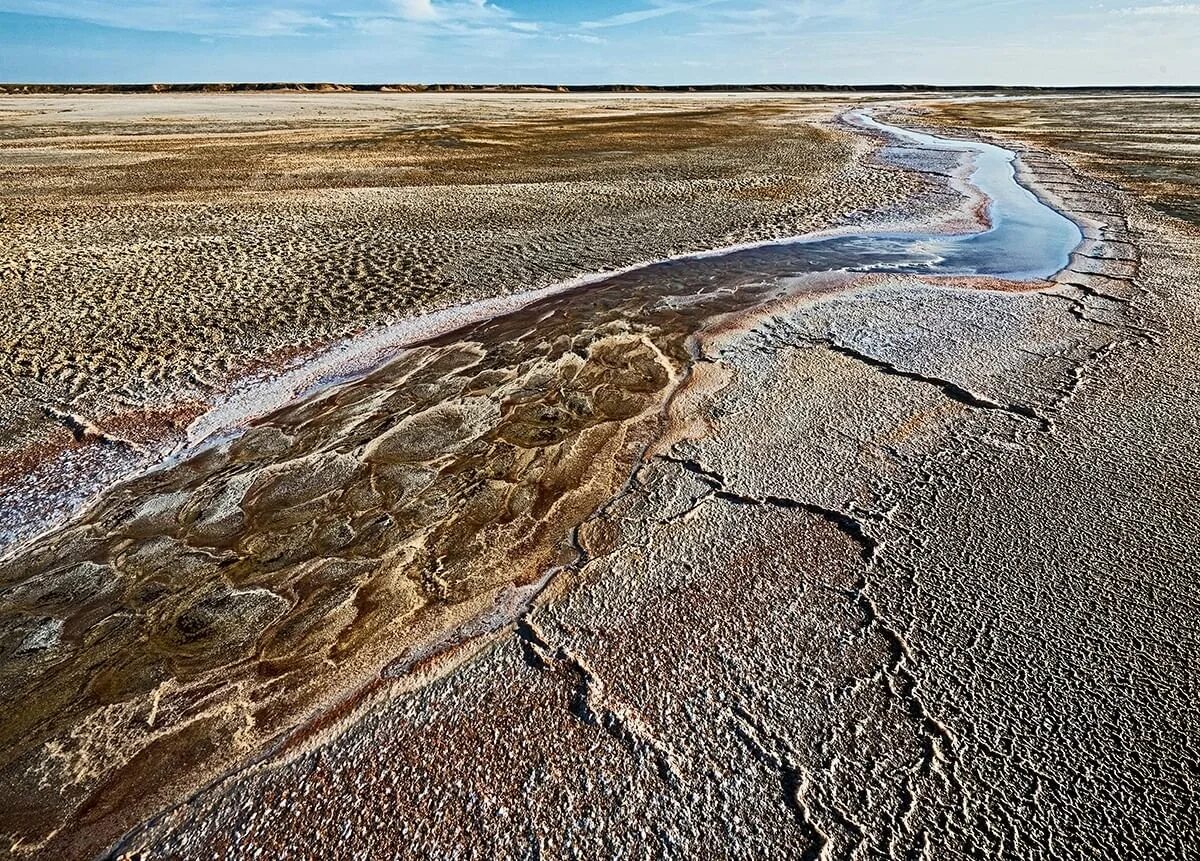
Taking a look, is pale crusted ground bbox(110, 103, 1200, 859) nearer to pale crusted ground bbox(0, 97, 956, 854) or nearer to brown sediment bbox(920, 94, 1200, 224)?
pale crusted ground bbox(0, 97, 956, 854)

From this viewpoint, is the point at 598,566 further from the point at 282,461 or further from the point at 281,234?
the point at 281,234

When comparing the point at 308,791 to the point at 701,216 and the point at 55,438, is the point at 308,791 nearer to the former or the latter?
the point at 55,438

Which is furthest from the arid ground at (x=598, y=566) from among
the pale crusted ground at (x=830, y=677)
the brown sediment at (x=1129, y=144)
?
the brown sediment at (x=1129, y=144)

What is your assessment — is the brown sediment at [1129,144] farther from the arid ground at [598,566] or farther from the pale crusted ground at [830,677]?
the pale crusted ground at [830,677]

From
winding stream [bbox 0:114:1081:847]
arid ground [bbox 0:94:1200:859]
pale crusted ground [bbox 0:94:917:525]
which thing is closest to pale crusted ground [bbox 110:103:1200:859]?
arid ground [bbox 0:94:1200:859]

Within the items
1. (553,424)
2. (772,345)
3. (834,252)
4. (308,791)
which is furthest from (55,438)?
(834,252)

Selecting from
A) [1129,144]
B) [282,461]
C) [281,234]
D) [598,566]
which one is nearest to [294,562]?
[282,461]

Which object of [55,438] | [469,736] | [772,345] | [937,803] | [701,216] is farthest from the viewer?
[701,216]
